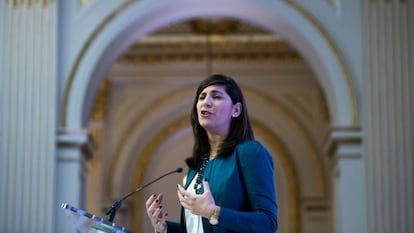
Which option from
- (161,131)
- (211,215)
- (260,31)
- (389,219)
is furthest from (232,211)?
(161,131)

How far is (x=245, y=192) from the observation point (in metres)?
2.72

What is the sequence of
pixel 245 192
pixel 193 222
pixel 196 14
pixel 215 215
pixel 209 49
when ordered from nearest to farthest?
pixel 215 215 → pixel 245 192 → pixel 193 222 → pixel 196 14 → pixel 209 49

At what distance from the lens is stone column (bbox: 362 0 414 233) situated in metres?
7.04

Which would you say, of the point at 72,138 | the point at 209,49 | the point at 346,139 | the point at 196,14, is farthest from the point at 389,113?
the point at 209,49

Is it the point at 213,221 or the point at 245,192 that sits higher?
the point at 245,192

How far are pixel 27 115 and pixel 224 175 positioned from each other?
4750 mm

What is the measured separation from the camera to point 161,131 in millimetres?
12070

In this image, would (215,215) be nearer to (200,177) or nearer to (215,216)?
(215,216)

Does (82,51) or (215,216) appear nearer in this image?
(215,216)

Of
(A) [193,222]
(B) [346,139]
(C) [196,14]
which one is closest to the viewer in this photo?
(A) [193,222]

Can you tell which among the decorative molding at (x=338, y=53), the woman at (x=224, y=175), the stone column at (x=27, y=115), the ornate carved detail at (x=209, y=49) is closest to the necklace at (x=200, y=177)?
the woman at (x=224, y=175)

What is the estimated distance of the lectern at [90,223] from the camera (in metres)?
2.62

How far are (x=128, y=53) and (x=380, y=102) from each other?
192 inches

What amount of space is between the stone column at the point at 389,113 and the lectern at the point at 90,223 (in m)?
4.62
